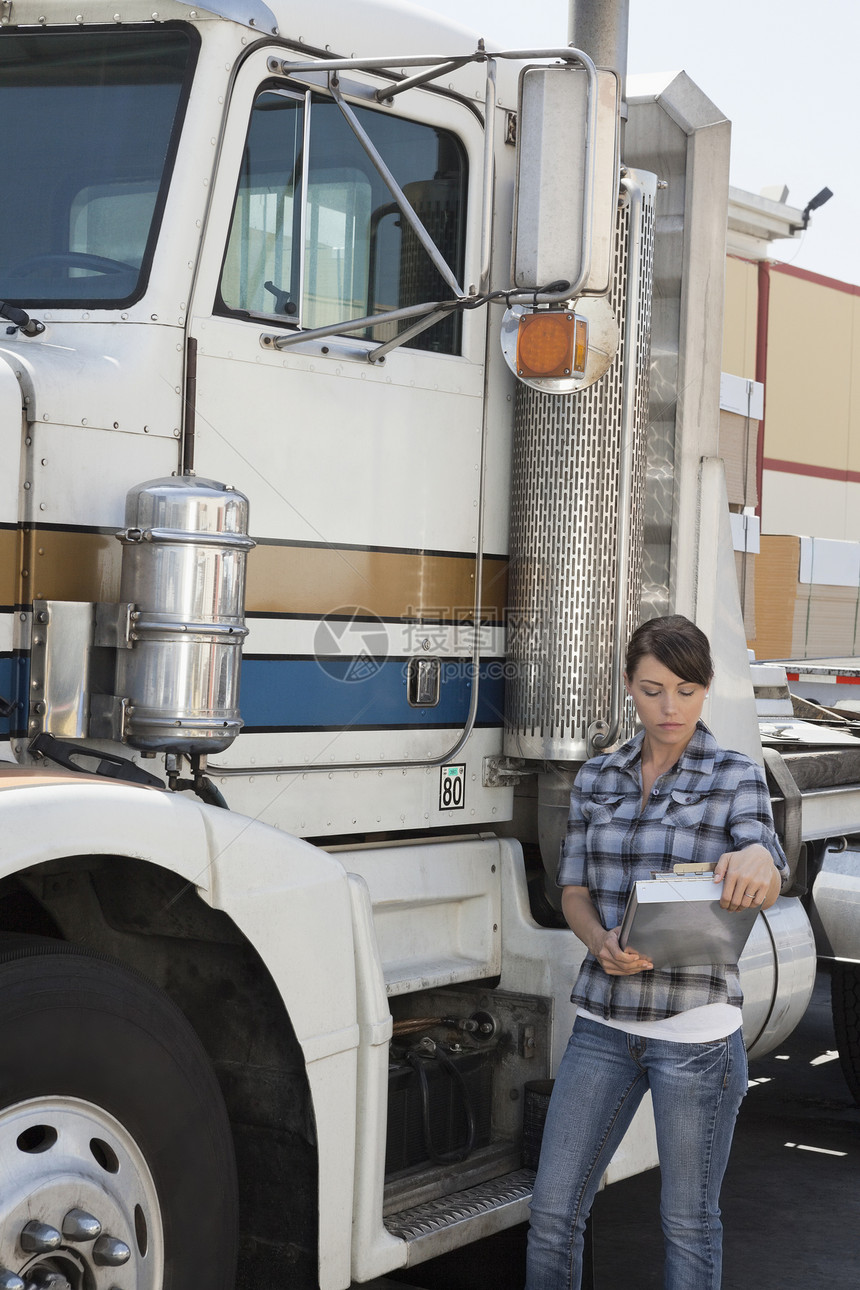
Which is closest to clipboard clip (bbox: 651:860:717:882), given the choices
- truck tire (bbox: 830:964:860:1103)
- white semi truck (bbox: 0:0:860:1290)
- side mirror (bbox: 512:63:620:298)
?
white semi truck (bbox: 0:0:860:1290)

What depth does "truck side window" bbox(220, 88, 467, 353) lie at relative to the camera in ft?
11.2

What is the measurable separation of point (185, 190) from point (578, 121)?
847 mm

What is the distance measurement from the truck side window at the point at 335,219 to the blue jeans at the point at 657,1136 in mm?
1704

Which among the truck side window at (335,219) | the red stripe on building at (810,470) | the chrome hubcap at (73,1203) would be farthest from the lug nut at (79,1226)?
the red stripe on building at (810,470)

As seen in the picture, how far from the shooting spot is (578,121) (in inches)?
122

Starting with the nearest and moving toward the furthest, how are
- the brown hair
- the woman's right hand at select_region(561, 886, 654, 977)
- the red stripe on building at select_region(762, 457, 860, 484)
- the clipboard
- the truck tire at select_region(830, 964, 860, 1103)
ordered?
the clipboard
the woman's right hand at select_region(561, 886, 654, 977)
the brown hair
the truck tire at select_region(830, 964, 860, 1103)
the red stripe on building at select_region(762, 457, 860, 484)

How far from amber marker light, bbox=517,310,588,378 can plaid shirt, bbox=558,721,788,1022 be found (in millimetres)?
824

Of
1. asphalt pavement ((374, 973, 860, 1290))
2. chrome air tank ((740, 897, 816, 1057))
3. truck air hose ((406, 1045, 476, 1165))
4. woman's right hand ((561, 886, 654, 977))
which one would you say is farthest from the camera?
chrome air tank ((740, 897, 816, 1057))

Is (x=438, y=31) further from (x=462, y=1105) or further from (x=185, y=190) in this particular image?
(x=462, y=1105)

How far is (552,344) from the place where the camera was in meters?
3.33

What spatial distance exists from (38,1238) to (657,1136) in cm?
124

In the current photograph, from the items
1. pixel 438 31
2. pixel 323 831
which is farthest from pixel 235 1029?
pixel 438 31

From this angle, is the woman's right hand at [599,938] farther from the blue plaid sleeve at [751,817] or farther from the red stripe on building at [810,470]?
the red stripe on building at [810,470]

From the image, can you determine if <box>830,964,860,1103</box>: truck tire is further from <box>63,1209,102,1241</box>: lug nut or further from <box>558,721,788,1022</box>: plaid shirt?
<box>63,1209,102,1241</box>: lug nut
